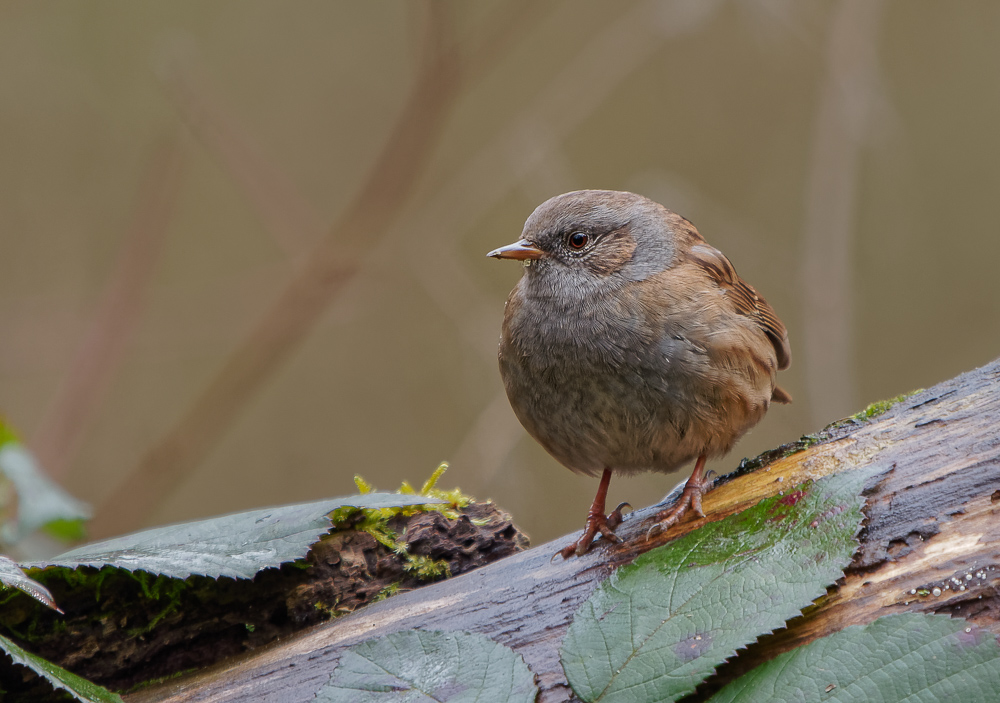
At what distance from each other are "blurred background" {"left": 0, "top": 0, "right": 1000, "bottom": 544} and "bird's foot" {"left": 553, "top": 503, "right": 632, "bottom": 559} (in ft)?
8.35

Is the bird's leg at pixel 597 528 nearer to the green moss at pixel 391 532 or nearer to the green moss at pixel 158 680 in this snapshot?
the green moss at pixel 391 532

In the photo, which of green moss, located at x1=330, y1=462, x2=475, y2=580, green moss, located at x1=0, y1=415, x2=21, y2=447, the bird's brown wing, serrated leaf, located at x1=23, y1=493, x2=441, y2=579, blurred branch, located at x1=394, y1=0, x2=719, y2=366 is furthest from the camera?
blurred branch, located at x1=394, y1=0, x2=719, y2=366

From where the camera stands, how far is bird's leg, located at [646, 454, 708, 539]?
265 centimetres

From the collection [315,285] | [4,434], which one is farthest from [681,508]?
[315,285]

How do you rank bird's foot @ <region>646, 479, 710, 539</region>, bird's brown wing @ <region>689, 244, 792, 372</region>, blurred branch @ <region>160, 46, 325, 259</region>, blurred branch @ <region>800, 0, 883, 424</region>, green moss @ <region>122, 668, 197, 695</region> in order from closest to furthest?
green moss @ <region>122, 668, 197, 695</region> → bird's foot @ <region>646, 479, 710, 539</region> → bird's brown wing @ <region>689, 244, 792, 372</region> → blurred branch @ <region>160, 46, 325, 259</region> → blurred branch @ <region>800, 0, 883, 424</region>

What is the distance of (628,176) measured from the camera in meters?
7.54

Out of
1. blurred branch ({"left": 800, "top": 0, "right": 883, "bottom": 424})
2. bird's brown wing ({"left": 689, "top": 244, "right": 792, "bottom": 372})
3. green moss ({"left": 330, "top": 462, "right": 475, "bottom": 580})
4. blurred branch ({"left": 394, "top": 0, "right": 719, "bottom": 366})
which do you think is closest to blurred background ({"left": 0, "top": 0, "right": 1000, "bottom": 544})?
blurred branch ({"left": 394, "top": 0, "right": 719, "bottom": 366})

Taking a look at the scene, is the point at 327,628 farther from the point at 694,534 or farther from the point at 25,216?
the point at 25,216

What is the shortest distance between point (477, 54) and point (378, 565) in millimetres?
2972

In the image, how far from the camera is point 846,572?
6.71ft

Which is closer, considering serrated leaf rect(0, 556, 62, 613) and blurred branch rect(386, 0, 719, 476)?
serrated leaf rect(0, 556, 62, 613)

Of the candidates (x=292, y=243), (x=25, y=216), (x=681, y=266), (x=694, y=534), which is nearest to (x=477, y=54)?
(x=292, y=243)

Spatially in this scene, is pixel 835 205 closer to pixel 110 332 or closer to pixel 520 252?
pixel 520 252

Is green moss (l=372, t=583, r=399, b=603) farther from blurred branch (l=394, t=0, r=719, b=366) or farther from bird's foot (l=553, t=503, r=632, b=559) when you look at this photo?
blurred branch (l=394, t=0, r=719, b=366)
